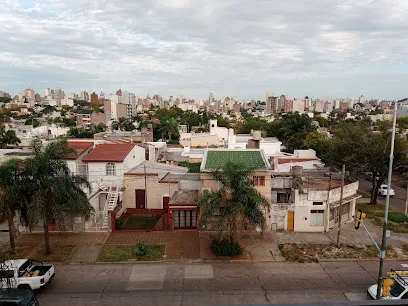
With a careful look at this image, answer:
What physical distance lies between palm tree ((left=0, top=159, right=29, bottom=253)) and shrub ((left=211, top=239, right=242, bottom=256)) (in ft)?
37.8

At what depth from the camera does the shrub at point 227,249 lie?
2020 cm

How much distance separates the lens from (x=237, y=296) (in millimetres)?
15984

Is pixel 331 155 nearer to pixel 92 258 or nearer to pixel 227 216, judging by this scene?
pixel 227 216

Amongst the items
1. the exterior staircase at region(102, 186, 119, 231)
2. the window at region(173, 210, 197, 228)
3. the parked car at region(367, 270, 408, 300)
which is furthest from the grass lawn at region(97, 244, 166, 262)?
the parked car at region(367, 270, 408, 300)

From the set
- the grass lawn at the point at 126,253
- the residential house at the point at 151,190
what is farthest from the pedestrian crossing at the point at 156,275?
the residential house at the point at 151,190

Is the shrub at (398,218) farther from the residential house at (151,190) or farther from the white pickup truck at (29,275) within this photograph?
the white pickup truck at (29,275)

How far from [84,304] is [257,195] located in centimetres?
1058

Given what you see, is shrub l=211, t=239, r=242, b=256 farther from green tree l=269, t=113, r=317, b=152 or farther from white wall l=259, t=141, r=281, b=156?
green tree l=269, t=113, r=317, b=152

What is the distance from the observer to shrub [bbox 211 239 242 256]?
66.3 ft

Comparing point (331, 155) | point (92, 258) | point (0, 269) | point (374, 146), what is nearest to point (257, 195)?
point (92, 258)

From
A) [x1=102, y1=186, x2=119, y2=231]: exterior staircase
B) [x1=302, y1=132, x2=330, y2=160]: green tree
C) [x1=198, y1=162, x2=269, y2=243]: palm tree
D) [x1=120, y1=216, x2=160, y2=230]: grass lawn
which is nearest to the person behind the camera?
[x1=198, y1=162, x2=269, y2=243]: palm tree

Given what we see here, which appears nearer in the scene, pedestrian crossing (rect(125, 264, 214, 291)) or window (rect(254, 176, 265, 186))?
pedestrian crossing (rect(125, 264, 214, 291))

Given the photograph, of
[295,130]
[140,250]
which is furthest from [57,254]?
[295,130]

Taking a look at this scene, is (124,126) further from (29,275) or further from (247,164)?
(29,275)
